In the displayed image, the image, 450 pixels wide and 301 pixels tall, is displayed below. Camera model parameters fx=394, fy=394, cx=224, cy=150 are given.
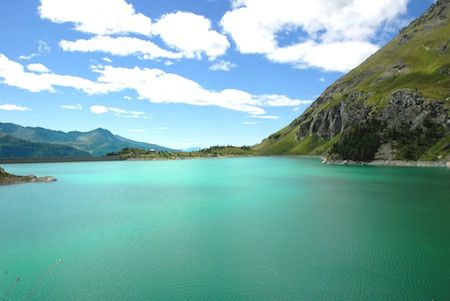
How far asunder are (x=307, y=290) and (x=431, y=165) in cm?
15892

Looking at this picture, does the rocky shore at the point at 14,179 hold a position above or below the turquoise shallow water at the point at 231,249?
above

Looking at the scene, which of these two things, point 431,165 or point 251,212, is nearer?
point 251,212

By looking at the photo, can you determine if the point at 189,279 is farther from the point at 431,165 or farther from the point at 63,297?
the point at 431,165

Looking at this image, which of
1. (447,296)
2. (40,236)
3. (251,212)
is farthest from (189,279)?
(251,212)

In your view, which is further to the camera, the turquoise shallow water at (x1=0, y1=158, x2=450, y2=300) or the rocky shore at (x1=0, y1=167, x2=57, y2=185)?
the rocky shore at (x1=0, y1=167, x2=57, y2=185)

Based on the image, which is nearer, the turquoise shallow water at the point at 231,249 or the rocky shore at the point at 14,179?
the turquoise shallow water at the point at 231,249

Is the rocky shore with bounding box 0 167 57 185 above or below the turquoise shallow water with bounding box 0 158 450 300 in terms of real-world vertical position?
above

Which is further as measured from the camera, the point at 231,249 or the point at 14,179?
the point at 14,179

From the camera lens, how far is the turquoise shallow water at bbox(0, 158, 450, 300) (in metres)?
31.7

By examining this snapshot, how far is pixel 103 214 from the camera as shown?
71.0 meters

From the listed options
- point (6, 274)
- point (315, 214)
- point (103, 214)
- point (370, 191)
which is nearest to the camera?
point (6, 274)

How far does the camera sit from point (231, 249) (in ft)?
145

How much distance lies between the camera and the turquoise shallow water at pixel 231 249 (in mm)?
31703

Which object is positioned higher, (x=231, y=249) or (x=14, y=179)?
(x=14, y=179)
